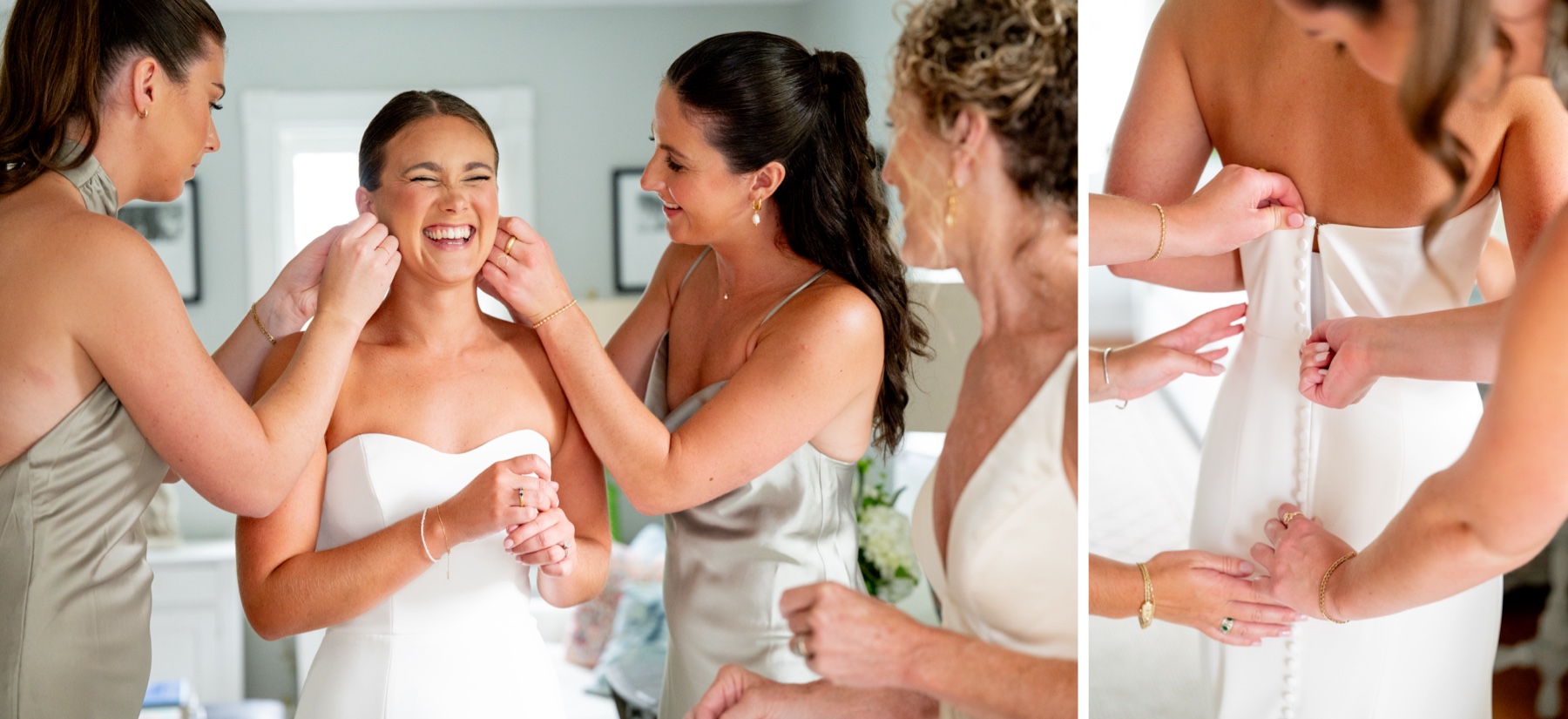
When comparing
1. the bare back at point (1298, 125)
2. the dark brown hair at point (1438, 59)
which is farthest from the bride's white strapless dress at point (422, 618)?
the dark brown hair at point (1438, 59)

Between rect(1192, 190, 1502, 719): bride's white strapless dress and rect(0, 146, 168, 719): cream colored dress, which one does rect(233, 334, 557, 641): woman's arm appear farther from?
rect(1192, 190, 1502, 719): bride's white strapless dress

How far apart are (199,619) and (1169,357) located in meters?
1.14

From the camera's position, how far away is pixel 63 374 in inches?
41.0

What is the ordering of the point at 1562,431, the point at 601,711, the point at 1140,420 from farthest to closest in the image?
the point at 1140,420
the point at 601,711
the point at 1562,431

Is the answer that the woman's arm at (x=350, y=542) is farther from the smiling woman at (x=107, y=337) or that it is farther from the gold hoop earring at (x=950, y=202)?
the gold hoop earring at (x=950, y=202)

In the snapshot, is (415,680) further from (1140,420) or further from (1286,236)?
(1286,236)

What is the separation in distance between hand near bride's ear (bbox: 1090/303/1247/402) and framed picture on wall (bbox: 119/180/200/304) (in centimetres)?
104

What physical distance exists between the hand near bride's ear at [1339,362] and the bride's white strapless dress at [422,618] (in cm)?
86

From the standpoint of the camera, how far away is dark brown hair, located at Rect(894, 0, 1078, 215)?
1179 mm

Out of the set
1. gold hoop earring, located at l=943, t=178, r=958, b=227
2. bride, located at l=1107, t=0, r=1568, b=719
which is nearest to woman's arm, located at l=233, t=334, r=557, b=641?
gold hoop earring, located at l=943, t=178, r=958, b=227

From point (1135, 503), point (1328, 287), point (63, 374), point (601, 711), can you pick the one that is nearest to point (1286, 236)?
point (1328, 287)

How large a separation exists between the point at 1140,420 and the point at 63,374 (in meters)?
1.26

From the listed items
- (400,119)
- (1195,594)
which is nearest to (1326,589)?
(1195,594)

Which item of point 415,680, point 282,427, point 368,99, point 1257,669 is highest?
point 368,99
